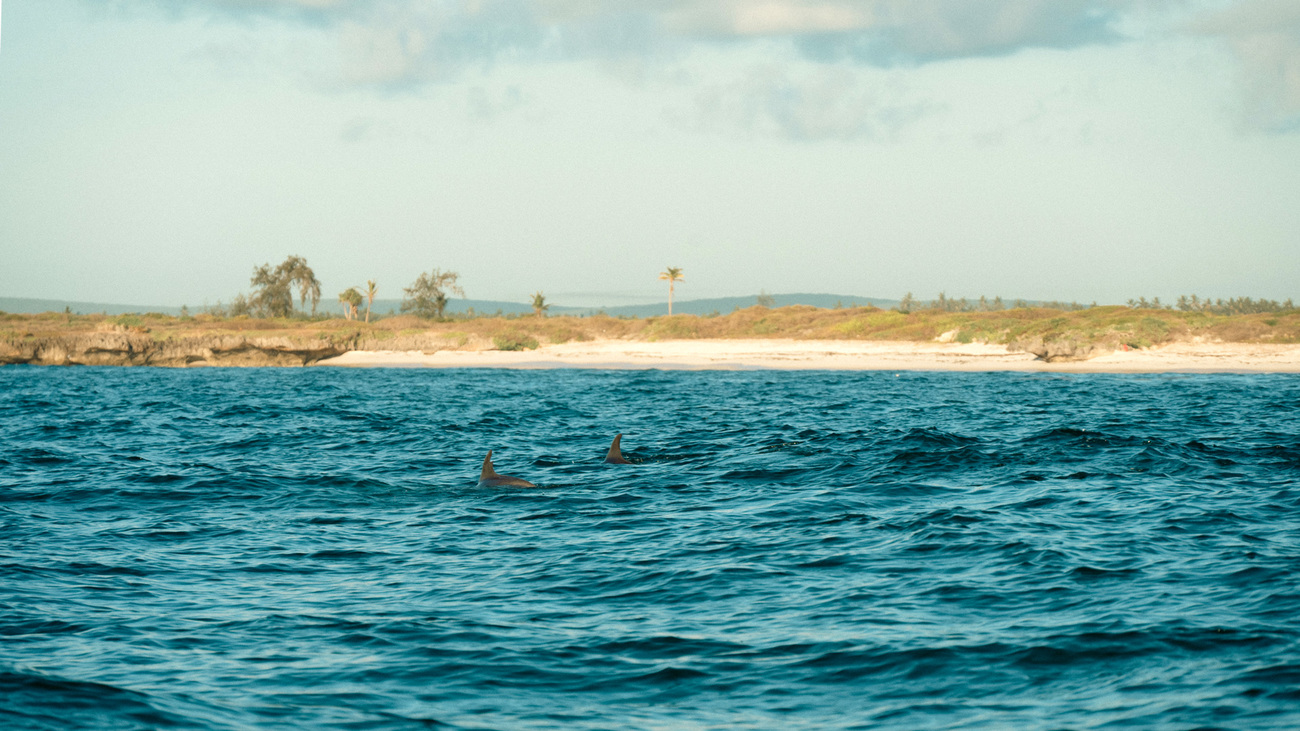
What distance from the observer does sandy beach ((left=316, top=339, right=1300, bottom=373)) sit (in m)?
57.3


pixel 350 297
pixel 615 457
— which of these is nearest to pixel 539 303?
pixel 350 297

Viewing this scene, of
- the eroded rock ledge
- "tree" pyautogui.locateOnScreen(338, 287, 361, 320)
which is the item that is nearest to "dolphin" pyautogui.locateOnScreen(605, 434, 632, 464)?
the eroded rock ledge

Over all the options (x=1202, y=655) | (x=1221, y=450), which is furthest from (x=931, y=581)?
(x=1221, y=450)

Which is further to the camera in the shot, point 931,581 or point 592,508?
point 592,508

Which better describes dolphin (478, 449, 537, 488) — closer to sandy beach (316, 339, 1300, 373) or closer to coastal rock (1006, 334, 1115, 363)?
sandy beach (316, 339, 1300, 373)

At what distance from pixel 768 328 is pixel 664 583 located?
7575cm

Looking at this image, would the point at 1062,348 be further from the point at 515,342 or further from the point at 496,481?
the point at 496,481

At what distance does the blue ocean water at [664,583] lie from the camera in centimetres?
701

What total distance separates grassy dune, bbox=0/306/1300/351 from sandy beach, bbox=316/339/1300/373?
6.65 feet

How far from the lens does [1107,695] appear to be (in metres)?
6.96

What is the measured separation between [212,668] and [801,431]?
18595 mm

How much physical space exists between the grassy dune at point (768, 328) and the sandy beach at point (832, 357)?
2026mm

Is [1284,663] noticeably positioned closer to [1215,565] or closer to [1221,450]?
[1215,565]

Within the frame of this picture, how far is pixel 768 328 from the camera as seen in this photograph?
280 feet
